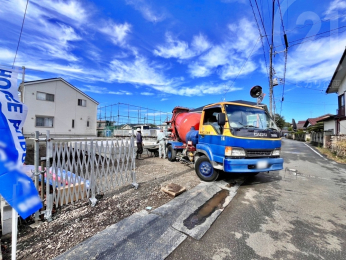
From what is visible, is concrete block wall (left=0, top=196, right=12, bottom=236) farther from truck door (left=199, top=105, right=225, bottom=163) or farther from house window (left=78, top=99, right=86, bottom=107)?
house window (left=78, top=99, right=86, bottom=107)

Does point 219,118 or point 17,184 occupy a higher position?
point 219,118

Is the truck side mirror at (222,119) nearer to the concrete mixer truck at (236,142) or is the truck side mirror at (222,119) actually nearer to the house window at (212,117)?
the concrete mixer truck at (236,142)

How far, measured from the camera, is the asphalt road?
2249 millimetres

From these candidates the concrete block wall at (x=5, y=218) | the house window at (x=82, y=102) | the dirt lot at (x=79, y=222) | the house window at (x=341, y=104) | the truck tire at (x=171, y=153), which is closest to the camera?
the dirt lot at (x=79, y=222)

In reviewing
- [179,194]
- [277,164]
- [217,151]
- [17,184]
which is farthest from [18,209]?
[277,164]

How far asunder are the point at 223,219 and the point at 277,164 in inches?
107

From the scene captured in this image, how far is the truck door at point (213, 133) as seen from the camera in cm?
463

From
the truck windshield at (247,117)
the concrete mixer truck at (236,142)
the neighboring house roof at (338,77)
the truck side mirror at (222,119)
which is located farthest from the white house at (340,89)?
the truck side mirror at (222,119)

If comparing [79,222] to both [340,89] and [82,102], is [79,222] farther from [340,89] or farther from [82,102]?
[340,89]

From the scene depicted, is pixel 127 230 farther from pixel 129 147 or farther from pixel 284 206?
pixel 284 206

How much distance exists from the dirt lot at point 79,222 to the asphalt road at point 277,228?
1.33m

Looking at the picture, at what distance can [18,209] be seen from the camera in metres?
1.82

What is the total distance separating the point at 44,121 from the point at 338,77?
31484mm

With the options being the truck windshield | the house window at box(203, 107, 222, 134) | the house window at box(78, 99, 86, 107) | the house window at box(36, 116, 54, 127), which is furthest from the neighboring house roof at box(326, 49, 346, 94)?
the house window at box(36, 116, 54, 127)
